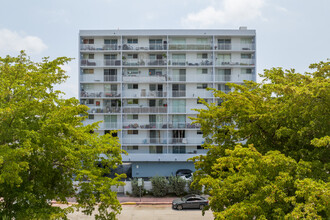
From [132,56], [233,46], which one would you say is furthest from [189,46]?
[132,56]

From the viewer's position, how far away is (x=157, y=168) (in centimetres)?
3503

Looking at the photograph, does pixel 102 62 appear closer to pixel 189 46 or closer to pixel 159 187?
pixel 189 46

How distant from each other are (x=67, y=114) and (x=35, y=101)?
4.79 ft

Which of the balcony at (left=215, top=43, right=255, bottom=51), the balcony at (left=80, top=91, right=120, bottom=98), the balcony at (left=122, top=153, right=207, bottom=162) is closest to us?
the balcony at (left=122, top=153, right=207, bottom=162)

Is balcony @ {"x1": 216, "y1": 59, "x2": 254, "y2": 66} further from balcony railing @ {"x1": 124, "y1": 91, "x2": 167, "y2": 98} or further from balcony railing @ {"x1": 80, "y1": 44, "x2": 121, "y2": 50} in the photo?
balcony railing @ {"x1": 80, "y1": 44, "x2": 121, "y2": 50}

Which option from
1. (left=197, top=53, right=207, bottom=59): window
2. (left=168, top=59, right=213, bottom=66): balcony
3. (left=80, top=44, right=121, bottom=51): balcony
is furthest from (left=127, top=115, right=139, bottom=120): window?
(left=197, top=53, right=207, bottom=59): window

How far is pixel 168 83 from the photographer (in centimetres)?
3591

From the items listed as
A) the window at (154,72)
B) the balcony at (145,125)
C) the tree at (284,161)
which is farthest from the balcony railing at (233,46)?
the tree at (284,161)

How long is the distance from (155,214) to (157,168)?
41.0 ft

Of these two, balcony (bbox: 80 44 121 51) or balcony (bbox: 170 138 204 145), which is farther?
balcony (bbox: 80 44 121 51)

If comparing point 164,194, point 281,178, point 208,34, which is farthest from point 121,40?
point 281,178

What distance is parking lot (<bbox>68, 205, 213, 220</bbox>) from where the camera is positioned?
21800 millimetres

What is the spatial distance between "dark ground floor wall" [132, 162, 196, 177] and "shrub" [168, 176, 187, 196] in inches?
288

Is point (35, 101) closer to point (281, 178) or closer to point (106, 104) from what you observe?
point (281, 178)
